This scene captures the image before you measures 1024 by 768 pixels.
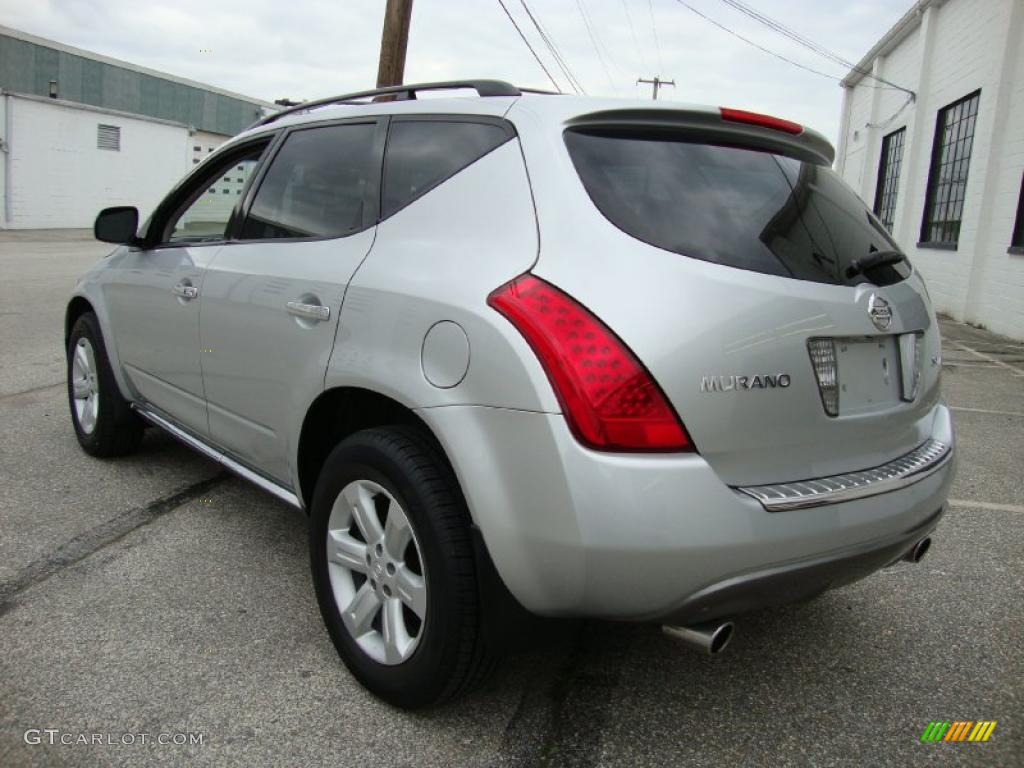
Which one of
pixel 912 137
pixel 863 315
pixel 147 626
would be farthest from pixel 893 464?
pixel 912 137

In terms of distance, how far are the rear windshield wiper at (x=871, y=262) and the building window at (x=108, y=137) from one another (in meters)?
31.3

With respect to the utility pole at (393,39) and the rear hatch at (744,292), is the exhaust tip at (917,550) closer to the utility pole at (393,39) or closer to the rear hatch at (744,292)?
the rear hatch at (744,292)

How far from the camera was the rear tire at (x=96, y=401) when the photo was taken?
13.9ft

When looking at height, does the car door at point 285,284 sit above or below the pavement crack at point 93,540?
above

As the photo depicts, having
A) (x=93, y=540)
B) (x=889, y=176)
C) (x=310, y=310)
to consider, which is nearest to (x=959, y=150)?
(x=889, y=176)

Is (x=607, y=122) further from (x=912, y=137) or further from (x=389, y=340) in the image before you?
(x=912, y=137)

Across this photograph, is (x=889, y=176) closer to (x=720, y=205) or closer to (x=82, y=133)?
(x=720, y=205)

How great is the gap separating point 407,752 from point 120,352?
8.97ft

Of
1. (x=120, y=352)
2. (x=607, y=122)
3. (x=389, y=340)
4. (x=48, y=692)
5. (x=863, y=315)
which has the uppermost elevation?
(x=607, y=122)

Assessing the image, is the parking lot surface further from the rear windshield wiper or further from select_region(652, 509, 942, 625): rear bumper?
the rear windshield wiper

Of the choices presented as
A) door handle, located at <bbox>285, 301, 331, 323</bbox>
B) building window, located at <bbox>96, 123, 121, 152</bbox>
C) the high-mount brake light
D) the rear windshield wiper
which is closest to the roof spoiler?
the high-mount brake light

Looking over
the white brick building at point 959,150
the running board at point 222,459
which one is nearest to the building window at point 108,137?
the white brick building at point 959,150

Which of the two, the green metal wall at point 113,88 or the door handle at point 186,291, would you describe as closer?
the door handle at point 186,291

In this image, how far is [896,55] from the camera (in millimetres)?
18984
